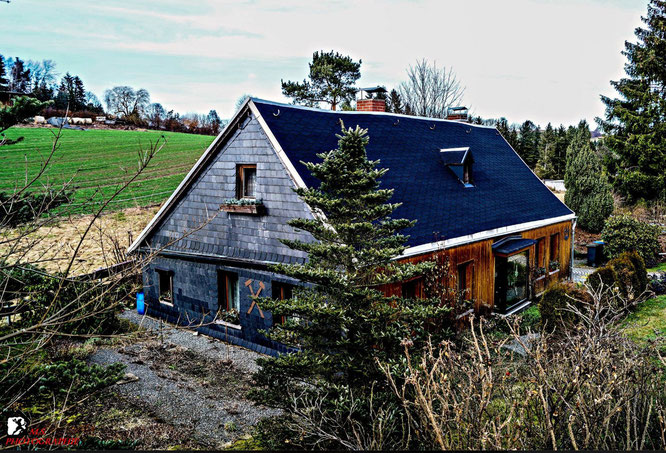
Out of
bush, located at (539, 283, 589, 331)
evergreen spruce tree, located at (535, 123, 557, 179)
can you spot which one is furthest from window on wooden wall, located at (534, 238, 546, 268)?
evergreen spruce tree, located at (535, 123, 557, 179)

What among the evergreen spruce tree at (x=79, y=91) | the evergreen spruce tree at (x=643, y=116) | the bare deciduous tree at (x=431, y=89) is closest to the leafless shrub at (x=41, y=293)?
the evergreen spruce tree at (x=643, y=116)

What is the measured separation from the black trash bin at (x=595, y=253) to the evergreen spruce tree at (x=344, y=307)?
21.1 m

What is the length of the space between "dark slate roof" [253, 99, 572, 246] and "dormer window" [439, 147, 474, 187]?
0.30 metres

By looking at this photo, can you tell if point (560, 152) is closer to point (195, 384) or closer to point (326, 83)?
point (326, 83)

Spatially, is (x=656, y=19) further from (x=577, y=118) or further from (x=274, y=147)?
(x=274, y=147)

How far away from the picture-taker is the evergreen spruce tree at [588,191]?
30.2 metres

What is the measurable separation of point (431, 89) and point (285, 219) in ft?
137

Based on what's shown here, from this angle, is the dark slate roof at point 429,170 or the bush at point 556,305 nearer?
the bush at point 556,305

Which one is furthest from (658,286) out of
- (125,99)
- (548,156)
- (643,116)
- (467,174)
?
(125,99)

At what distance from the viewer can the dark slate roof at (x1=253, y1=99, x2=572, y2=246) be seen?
1244 centimetres

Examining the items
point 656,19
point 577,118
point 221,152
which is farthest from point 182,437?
point 577,118

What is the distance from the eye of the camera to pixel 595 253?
24344 millimetres

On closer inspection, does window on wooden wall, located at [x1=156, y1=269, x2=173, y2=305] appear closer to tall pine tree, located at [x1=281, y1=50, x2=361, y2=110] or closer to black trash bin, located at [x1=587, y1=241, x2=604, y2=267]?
black trash bin, located at [x1=587, y1=241, x2=604, y2=267]

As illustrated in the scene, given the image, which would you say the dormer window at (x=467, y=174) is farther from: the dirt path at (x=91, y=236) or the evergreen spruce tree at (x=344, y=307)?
the dirt path at (x=91, y=236)
